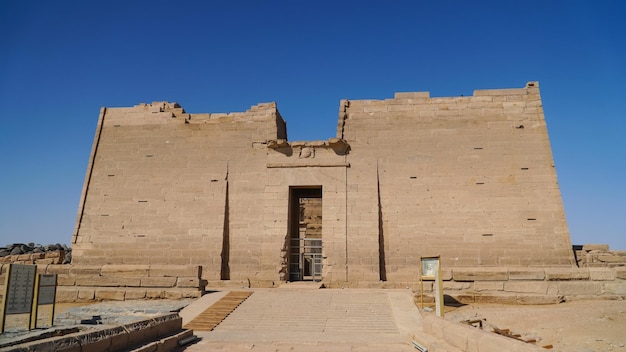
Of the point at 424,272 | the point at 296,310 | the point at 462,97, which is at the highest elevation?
the point at 462,97

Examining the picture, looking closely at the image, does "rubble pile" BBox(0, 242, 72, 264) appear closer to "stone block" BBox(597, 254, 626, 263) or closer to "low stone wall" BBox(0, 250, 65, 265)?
"low stone wall" BBox(0, 250, 65, 265)

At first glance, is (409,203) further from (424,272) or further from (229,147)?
(229,147)

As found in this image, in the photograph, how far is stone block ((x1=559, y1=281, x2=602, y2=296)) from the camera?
1055 centimetres

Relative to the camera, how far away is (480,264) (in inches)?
497

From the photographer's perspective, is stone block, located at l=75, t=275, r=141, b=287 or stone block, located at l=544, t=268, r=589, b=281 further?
stone block, located at l=75, t=275, r=141, b=287

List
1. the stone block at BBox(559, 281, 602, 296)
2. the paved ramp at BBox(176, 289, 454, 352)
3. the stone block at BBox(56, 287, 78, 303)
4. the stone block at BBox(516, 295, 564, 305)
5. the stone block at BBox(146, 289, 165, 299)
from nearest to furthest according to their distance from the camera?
the paved ramp at BBox(176, 289, 454, 352)
the stone block at BBox(516, 295, 564, 305)
the stone block at BBox(559, 281, 602, 296)
the stone block at BBox(146, 289, 165, 299)
the stone block at BBox(56, 287, 78, 303)

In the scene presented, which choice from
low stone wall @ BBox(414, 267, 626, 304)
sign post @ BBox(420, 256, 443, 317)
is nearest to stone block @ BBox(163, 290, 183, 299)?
sign post @ BBox(420, 256, 443, 317)

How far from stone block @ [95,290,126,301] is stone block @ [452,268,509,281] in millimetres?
8216

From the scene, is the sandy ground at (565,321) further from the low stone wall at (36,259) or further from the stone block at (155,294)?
the low stone wall at (36,259)

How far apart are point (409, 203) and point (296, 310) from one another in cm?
537

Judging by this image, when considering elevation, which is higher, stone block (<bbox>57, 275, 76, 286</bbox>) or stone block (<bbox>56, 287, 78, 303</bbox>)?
stone block (<bbox>57, 275, 76, 286</bbox>)

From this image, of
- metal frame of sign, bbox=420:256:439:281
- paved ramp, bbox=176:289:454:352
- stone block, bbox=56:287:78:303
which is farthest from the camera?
stone block, bbox=56:287:78:303

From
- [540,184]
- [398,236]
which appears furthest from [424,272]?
[540,184]

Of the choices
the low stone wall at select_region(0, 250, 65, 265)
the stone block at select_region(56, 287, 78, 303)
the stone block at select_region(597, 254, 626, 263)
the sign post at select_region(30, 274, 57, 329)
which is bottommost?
the stone block at select_region(56, 287, 78, 303)
